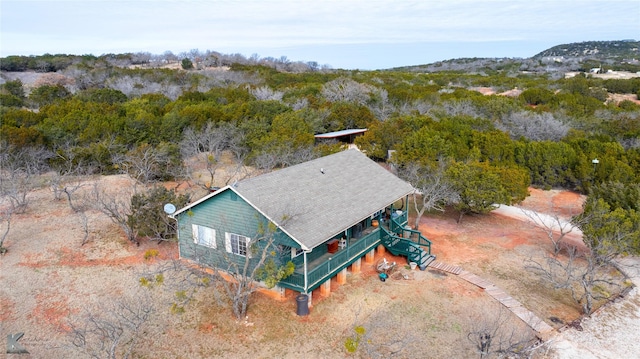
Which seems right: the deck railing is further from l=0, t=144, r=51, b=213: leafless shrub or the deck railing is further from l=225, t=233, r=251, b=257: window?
l=0, t=144, r=51, b=213: leafless shrub

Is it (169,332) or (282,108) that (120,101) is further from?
(169,332)

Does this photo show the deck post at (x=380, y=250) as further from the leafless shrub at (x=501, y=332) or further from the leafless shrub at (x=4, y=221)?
the leafless shrub at (x=4, y=221)

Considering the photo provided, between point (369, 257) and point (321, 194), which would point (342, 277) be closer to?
point (369, 257)

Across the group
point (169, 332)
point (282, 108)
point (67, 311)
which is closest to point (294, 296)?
point (169, 332)

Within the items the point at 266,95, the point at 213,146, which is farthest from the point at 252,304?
the point at 266,95

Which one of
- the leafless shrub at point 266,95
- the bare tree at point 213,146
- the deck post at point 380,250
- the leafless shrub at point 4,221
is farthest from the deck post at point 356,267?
the leafless shrub at point 266,95

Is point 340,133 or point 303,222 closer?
point 303,222

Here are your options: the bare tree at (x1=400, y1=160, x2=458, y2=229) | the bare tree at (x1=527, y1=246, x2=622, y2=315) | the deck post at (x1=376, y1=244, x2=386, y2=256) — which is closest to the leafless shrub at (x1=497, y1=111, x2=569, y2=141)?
the bare tree at (x1=400, y1=160, x2=458, y2=229)
